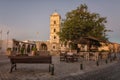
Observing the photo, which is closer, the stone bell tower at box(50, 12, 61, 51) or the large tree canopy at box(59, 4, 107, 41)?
the large tree canopy at box(59, 4, 107, 41)

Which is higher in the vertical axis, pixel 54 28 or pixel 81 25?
pixel 54 28

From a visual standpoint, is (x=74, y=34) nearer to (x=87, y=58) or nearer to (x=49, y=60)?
(x=87, y=58)

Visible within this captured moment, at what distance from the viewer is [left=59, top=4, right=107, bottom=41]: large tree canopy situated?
38.6 m

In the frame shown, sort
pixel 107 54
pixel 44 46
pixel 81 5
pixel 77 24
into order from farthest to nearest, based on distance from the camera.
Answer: pixel 44 46 → pixel 81 5 → pixel 77 24 → pixel 107 54

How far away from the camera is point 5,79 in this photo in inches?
387

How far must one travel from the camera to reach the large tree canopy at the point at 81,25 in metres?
38.6

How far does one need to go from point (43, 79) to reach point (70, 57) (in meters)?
13.0

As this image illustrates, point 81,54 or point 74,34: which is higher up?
point 74,34

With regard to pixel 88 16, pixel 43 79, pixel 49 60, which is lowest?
pixel 43 79

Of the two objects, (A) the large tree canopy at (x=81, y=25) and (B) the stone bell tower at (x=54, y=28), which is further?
(B) the stone bell tower at (x=54, y=28)

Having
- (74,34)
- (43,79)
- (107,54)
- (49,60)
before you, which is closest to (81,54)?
(107,54)

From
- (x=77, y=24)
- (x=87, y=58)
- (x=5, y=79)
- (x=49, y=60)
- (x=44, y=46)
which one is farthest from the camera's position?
(x=44, y=46)

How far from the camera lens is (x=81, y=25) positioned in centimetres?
3803

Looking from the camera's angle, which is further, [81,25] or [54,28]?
[54,28]
